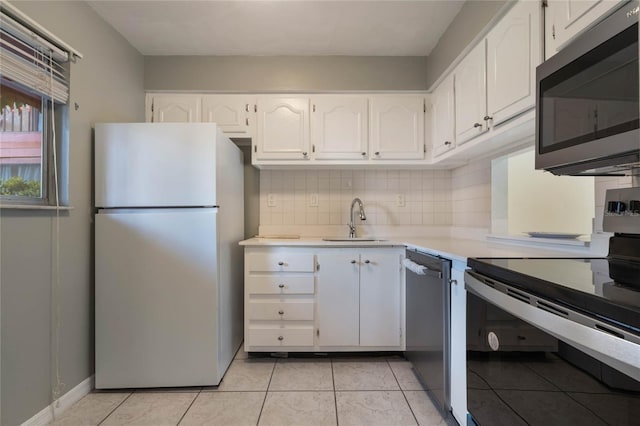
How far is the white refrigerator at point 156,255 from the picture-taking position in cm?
182

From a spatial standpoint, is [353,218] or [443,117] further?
[353,218]

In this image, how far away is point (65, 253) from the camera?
65.7 inches

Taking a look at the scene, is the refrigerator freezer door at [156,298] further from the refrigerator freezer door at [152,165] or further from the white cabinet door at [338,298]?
the white cabinet door at [338,298]

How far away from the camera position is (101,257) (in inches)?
71.6

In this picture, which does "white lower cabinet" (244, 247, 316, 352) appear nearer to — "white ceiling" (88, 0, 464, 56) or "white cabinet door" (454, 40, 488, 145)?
"white cabinet door" (454, 40, 488, 145)

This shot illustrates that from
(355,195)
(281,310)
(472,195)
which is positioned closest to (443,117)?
(472,195)

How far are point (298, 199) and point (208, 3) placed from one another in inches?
59.4

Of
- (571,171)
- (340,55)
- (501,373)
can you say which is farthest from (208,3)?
(501,373)

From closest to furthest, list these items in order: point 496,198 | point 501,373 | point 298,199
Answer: point 501,373 < point 496,198 < point 298,199

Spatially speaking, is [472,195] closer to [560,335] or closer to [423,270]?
[423,270]

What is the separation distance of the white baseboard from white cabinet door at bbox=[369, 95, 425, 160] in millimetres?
2367

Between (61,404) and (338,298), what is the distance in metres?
1.62

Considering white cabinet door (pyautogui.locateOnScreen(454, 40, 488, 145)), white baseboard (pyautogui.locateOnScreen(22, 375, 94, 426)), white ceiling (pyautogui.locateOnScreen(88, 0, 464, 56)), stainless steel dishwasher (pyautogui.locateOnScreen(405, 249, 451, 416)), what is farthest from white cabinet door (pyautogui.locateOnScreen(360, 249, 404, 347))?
white baseboard (pyautogui.locateOnScreen(22, 375, 94, 426))

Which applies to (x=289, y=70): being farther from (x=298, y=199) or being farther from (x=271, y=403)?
(x=271, y=403)
